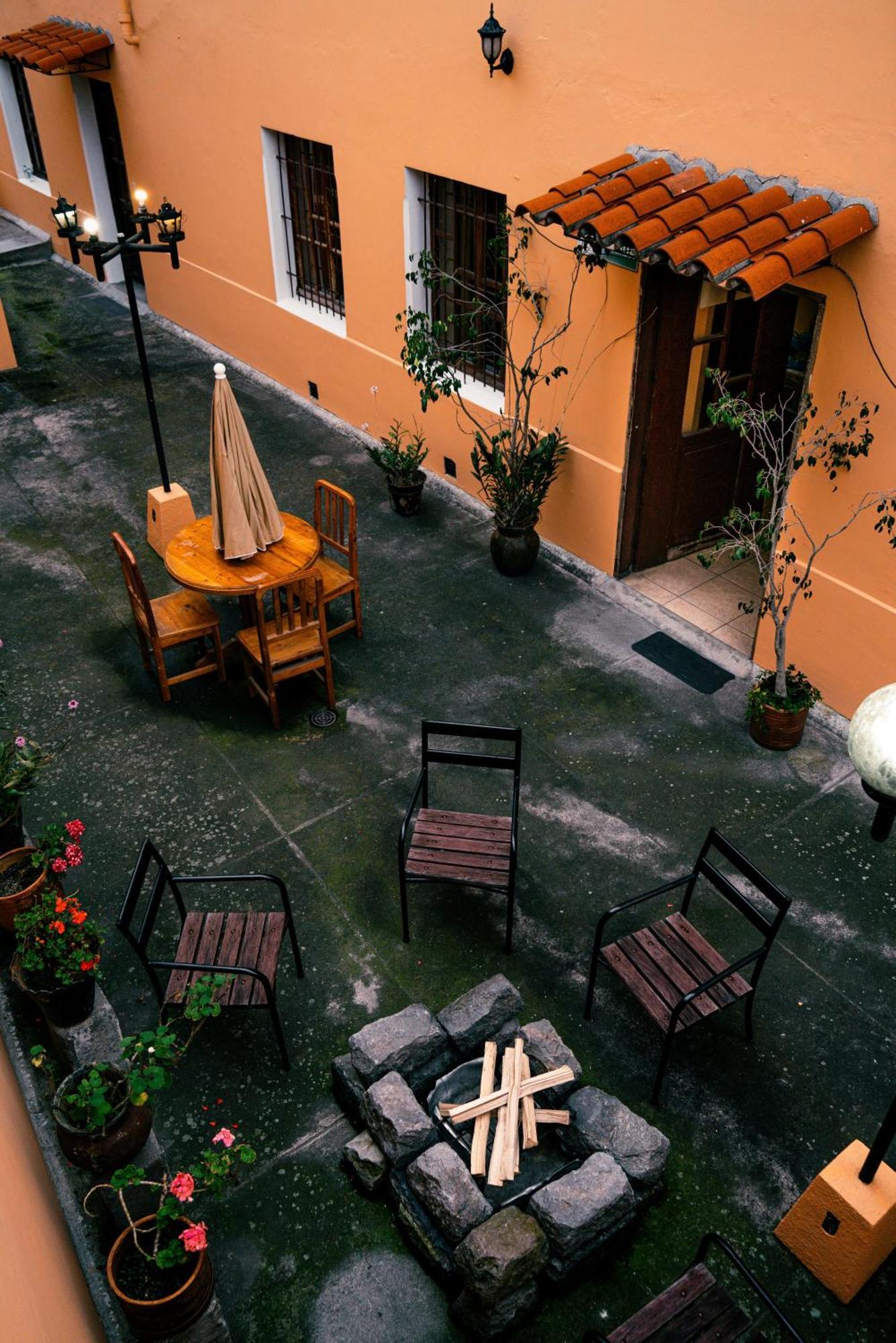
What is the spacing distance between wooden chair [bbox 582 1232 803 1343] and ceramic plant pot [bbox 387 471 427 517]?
6784 millimetres

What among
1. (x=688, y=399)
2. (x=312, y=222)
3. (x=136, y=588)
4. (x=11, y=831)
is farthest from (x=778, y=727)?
(x=312, y=222)

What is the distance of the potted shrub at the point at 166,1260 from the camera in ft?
11.8

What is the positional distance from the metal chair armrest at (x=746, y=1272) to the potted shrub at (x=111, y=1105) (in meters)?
2.14

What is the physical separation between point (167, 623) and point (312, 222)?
18.6ft

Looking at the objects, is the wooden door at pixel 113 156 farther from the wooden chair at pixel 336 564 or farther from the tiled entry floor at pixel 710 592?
the tiled entry floor at pixel 710 592

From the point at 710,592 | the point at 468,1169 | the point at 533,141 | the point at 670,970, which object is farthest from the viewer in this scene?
the point at 710,592

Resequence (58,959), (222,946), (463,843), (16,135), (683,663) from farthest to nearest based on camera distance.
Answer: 1. (16,135)
2. (683,663)
3. (463,843)
4. (222,946)
5. (58,959)

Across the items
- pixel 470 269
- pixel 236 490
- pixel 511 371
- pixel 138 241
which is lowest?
pixel 511 371

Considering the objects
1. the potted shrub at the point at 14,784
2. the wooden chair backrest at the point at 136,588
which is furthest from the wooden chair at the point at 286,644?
the potted shrub at the point at 14,784

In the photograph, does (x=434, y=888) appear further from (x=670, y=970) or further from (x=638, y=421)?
(x=638, y=421)

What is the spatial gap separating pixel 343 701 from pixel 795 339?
4789mm

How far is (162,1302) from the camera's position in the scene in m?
3.61

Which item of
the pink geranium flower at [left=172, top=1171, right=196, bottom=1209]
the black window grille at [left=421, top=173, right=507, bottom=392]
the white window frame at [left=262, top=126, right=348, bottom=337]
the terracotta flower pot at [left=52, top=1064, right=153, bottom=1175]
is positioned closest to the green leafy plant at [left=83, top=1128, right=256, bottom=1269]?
the pink geranium flower at [left=172, top=1171, right=196, bottom=1209]

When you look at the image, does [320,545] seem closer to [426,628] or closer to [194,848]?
[426,628]
